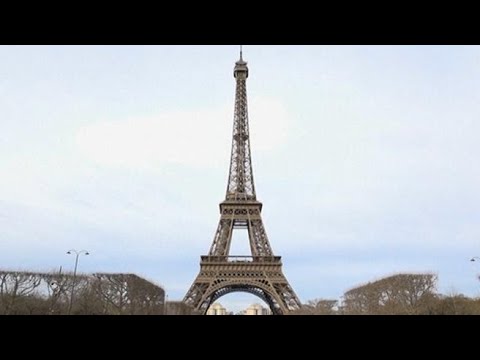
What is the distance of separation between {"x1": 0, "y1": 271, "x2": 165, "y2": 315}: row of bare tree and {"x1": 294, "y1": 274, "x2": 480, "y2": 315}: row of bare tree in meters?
10.1

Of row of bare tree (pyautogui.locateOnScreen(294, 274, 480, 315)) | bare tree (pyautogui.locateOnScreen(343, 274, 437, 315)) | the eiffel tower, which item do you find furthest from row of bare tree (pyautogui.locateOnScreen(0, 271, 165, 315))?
bare tree (pyautogui.locateOnScreen(343, 274, 437, 315))

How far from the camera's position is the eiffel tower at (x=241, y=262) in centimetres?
2675

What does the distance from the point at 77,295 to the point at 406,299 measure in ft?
56.3

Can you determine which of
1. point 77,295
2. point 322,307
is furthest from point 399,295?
point 77,295

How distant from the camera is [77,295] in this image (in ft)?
66.9

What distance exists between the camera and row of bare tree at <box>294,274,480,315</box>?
18500 mm

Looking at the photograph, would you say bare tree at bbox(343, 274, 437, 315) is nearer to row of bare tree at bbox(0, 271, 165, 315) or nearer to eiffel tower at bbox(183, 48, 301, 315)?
eiffel tower at bbox(183, 48, 301, 315)

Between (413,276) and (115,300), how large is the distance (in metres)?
16.1

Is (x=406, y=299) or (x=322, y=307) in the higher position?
(x=322, y=307)

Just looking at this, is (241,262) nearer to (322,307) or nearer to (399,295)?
(322,307)

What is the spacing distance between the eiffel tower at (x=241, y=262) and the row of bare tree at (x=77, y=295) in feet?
16.8
